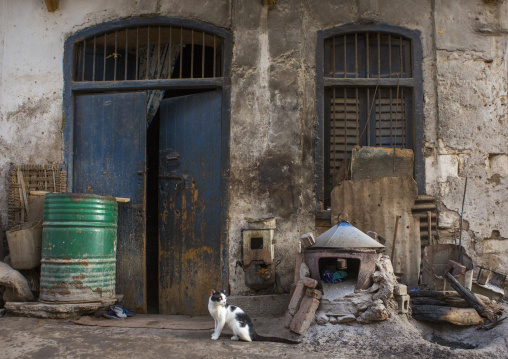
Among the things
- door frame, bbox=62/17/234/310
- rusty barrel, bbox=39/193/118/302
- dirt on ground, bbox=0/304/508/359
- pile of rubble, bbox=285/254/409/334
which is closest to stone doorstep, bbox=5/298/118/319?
rusty barrel, bbox=39/193/118/302

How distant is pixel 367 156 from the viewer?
6137mm

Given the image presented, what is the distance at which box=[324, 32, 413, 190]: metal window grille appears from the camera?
6332 millimetres

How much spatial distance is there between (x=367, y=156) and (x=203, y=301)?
2.62 m

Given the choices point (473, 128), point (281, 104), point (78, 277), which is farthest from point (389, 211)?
point (78, 277)

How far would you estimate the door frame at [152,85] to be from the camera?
6129 millimetres

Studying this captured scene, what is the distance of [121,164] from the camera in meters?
6.39

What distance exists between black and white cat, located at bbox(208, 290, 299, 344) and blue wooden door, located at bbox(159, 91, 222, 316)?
1.33 meters

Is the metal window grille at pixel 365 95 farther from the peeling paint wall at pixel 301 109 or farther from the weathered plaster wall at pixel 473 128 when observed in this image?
the weathered plaster wall at pixel 473 128

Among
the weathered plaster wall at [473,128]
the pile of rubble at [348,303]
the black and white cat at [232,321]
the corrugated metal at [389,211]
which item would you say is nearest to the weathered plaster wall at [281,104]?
the weathered plaster wall at [473,128]

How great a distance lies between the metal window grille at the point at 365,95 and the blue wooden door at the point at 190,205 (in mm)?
1423

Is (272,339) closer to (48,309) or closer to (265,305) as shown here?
(265,305)

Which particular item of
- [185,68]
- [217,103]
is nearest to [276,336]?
[217,103]

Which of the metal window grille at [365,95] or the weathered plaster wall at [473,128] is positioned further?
the metal window grille at [365,95]

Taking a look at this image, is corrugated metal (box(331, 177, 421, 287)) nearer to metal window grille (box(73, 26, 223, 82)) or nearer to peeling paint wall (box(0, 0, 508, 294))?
peeling paint wall (box(0, 0, 508, 294))
